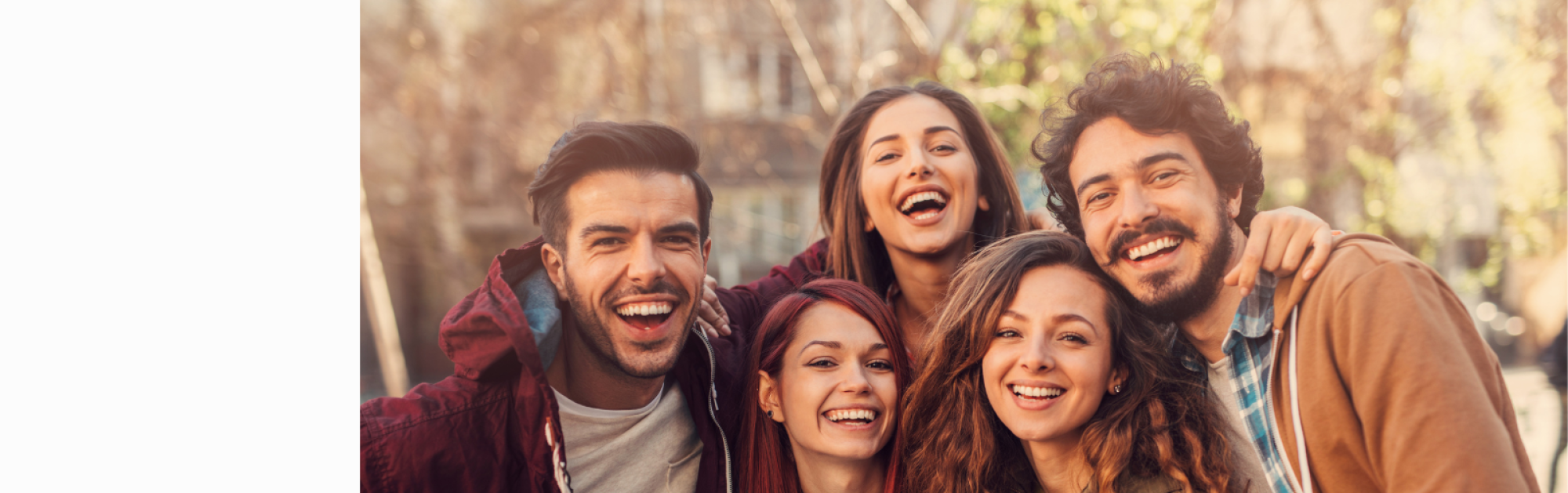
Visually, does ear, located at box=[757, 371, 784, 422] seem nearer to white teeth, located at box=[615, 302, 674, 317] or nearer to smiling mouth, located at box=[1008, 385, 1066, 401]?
white teeth, located at box=[615, 302, 674, 317]

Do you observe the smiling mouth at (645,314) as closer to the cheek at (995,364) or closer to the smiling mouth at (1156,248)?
the cheek at (995,364)

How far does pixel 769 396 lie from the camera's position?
3082mm

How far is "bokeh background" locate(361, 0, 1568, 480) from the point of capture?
865cm

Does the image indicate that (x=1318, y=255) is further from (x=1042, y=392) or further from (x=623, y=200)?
(x=623, y=200)

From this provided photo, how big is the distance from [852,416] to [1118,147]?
114 centimetres

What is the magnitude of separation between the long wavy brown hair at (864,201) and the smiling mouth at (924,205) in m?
0.25

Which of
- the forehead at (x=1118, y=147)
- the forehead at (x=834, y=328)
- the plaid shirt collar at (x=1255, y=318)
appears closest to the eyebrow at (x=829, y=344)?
the forehead at (x=834, y=328)

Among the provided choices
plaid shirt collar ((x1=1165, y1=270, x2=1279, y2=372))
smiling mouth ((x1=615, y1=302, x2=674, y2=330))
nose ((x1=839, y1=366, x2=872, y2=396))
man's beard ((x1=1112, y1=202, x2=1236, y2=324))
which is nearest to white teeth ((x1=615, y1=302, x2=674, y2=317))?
smiling mouth ((x1=615, y1=302, x2=674, y2=330))

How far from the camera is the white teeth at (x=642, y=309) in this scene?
2.92 meters

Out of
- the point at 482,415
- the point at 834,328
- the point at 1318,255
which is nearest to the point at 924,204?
the point at 834,328
